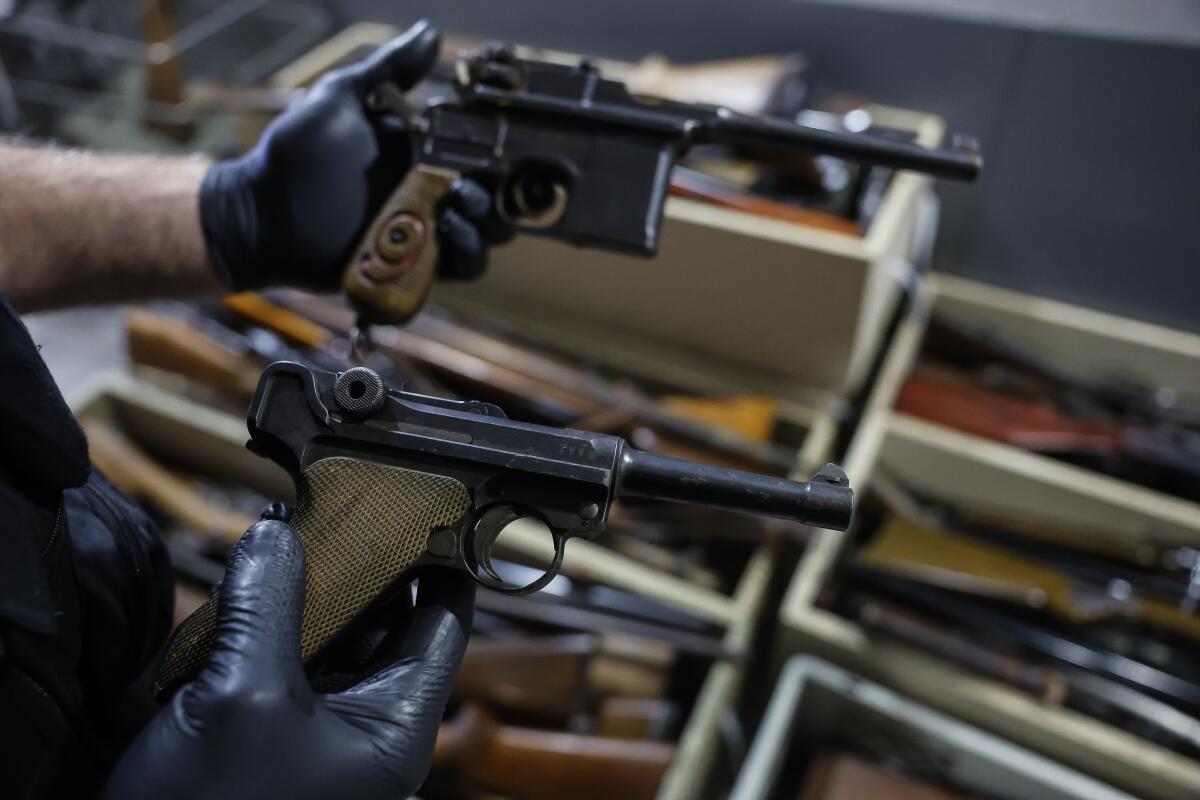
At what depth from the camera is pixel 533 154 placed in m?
1.21

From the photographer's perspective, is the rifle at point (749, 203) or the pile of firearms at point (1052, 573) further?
the rifle at point (749, 203)

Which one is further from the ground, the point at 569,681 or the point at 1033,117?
A: the point at 1033,117

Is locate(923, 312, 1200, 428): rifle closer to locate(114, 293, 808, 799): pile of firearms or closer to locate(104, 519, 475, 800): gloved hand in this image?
locate(114, 293, 808, 799): pile of firearms

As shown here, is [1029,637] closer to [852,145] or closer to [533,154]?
[852,145]

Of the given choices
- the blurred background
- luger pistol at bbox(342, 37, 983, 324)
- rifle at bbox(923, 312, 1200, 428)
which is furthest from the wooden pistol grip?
rifle at bbox(923, 312, 1200, 428)

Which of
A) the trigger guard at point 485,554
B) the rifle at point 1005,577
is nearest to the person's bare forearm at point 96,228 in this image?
the trigger guard at point 485,554

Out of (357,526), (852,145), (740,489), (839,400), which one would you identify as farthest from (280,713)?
(839,400)

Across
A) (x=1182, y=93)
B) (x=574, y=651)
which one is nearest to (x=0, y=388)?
(x=574, y=651)

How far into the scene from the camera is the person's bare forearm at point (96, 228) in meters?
1.04

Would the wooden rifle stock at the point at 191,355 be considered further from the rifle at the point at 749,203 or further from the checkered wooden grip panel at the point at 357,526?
the checkered wooden grip panel at the point at 357,526

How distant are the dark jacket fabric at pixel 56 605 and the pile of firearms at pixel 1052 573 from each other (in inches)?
41.7

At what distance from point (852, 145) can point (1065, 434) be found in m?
0.85

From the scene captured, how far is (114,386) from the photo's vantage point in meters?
1.71

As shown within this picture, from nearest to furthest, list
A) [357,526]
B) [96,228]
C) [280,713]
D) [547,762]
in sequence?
[280,713] → [357,526] → [96,228] → [547,762]
